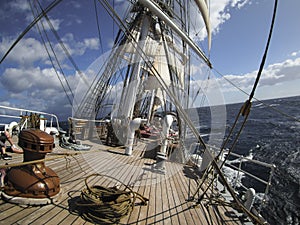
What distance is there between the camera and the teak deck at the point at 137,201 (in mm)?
2600

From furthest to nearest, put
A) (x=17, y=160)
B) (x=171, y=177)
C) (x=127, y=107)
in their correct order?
(x=127, y=107), (x=171, y=177), (x=17, y=160)

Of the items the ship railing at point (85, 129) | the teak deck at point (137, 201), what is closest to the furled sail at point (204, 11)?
the ship railing at point (85, 129)

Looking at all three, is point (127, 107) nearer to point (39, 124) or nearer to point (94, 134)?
point (94, 134)

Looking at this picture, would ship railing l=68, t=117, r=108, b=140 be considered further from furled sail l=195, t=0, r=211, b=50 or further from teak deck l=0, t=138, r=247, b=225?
furled sail l=195, t=0, r=211, b=50

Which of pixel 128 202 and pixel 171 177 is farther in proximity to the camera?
pixel 171 177

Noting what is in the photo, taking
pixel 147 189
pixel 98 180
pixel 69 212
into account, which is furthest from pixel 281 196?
pixel 69 212

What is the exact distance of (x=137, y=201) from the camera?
353 cm

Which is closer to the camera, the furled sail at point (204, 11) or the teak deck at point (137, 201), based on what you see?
the teak deck at point (137, 201)

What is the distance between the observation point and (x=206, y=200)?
13.3 ft

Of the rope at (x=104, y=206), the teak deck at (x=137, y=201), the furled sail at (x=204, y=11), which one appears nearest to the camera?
the teak deck at (x=137, y=201)

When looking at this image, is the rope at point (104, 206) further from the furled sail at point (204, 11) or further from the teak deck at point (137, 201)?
the furled sail at point (204, 11)

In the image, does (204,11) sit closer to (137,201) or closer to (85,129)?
(85,129)

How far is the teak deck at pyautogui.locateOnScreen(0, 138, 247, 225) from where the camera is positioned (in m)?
Result: 2.60

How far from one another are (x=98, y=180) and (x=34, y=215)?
1.78m
